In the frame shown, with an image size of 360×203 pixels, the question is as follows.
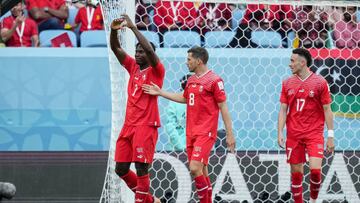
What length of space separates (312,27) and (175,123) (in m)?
1.97

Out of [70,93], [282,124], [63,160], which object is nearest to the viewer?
[282,124]

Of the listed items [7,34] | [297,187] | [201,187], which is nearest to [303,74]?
[297,187]

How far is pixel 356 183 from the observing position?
9.80 metres

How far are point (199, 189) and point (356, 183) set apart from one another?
2.33m

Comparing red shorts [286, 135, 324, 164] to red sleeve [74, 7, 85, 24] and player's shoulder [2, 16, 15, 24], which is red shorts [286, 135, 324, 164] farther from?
player's shoulder [2, 16, 15, 24]

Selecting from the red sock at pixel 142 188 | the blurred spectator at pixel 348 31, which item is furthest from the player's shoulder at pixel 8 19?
the blurred spectator at pixel 348 31

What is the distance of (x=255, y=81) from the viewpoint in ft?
33.2

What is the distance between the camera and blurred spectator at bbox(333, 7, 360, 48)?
402 inches

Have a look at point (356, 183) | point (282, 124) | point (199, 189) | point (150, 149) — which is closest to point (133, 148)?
point (150, 149)

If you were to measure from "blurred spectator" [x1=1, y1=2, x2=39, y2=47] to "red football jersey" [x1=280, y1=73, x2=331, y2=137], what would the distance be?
3460 millimetres

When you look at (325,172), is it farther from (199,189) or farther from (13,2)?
(13,2)

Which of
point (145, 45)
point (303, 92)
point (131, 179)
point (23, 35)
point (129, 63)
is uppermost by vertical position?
point (23, 35)

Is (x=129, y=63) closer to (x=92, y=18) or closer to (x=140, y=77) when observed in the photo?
(x=140, y=77)

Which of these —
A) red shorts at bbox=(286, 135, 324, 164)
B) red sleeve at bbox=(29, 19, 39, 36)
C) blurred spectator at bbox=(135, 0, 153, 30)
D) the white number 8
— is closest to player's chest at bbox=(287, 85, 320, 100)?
red shorts at bbox=(286, 135, 324, 164)
